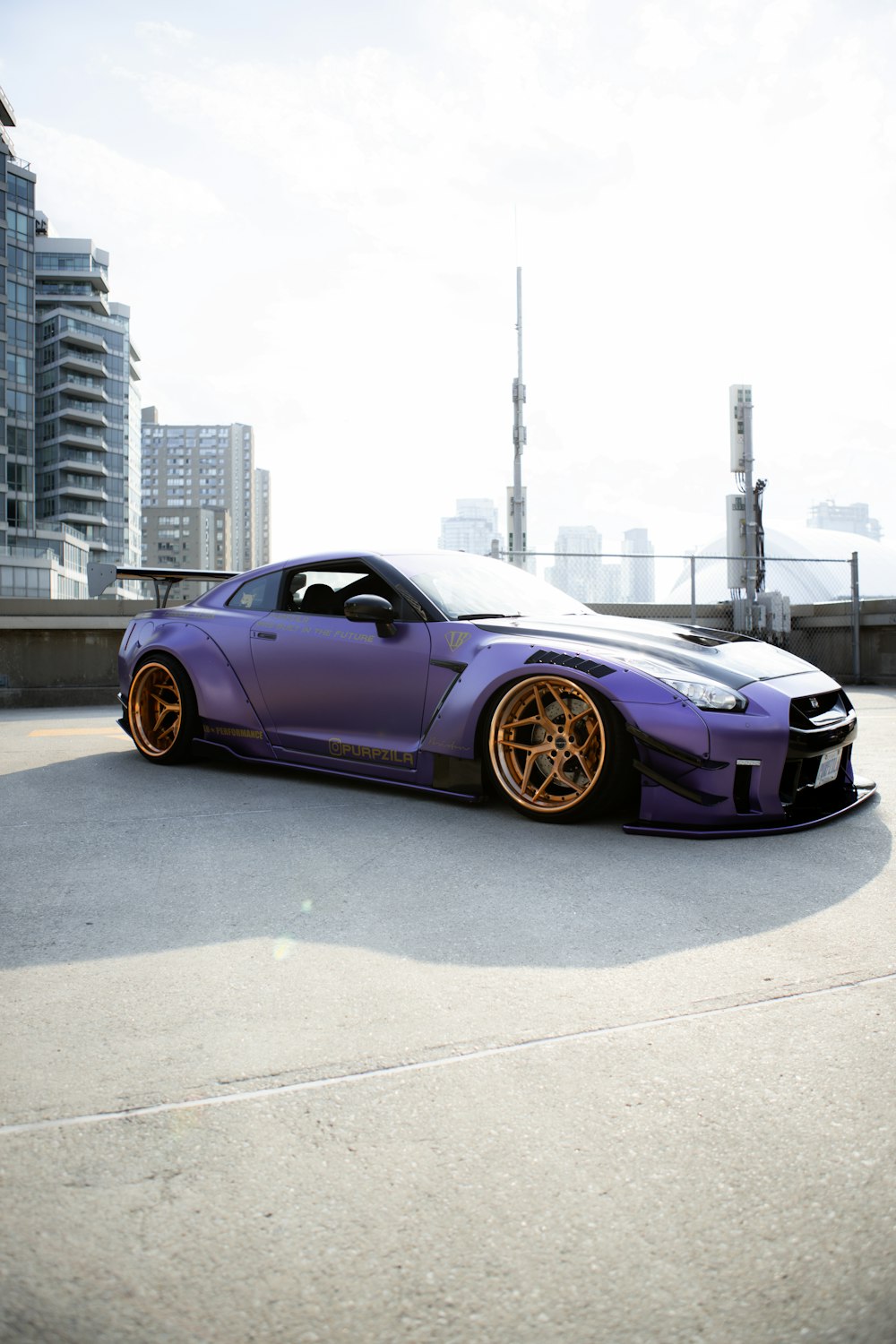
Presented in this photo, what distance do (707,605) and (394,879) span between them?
41.3ft

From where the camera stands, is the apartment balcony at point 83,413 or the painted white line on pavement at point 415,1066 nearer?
the painted white line on pavement at point 415,1066

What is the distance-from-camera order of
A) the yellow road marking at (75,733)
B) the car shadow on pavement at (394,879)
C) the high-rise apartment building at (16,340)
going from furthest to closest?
the high-rise apartment building at (16,340)
the yellow road marking at (75,733)
the car shadow on pavement at (394,879)

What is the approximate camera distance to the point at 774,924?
3.28 meters

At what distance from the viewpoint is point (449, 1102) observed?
6.84 ft

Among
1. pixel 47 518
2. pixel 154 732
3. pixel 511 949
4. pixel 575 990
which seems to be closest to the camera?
pixel 575 990

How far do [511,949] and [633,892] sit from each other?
30.3 inches

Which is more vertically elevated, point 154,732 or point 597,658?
point 597,658

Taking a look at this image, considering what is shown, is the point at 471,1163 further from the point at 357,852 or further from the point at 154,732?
the point at 154,732

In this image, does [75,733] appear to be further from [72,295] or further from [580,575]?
[72,295]

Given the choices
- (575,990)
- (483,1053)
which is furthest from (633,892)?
(483,1053)

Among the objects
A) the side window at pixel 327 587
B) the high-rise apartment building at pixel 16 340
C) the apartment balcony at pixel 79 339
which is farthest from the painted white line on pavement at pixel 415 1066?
the apartment balcony at pixel 79 339

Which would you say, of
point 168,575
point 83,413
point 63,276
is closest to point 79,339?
point 83,413

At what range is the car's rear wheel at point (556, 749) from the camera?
4598 millimetres

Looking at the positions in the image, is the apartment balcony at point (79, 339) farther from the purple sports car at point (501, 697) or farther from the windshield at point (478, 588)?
the windshield at point (478, 588)
